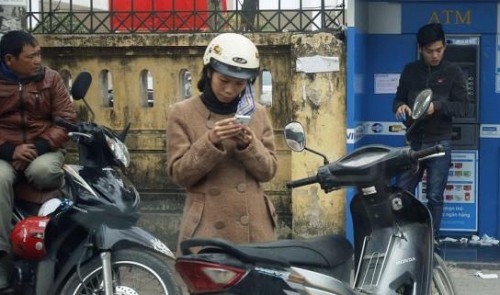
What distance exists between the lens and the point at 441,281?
4.49 meters

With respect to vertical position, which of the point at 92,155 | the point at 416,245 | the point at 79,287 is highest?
the point at 92,155

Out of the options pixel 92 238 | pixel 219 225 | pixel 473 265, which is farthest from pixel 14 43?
pixel 473 265

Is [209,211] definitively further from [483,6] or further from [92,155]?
[483,6]

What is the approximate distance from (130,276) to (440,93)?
10.6ft

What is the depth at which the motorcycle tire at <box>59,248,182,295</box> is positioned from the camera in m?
4.85

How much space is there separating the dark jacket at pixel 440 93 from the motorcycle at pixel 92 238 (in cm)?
271

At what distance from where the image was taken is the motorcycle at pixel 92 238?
16.0 feet

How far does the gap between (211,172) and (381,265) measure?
0.85 m

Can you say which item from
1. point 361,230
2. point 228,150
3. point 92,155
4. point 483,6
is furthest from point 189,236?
point 483,6

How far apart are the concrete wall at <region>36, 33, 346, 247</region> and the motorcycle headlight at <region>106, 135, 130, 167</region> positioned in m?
2.51

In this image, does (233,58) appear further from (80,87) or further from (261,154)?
(80,87)

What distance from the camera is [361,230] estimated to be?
4297mm

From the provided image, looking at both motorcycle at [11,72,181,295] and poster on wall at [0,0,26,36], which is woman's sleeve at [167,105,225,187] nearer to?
motorcycle at [11,72,181,295]

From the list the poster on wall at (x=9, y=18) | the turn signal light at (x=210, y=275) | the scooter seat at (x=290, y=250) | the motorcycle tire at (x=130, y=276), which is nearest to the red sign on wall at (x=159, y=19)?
the poster on wall at (x=9, y=18)
